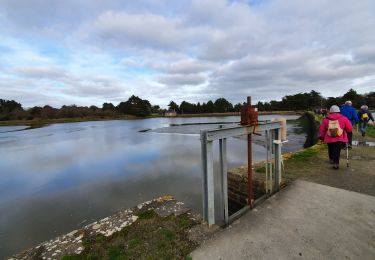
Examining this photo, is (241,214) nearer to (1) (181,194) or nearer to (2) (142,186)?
(1) (181,194)

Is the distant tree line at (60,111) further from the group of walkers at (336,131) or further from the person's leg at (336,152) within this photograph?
the person's leg at (336,152)

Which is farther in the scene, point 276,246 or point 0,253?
point 0,253

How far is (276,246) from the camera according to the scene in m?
2.57

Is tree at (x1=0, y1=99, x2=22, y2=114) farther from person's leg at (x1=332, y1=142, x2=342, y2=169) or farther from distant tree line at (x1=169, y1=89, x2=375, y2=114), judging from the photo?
person's leg at (x1=332, y1=142, x2=342, y2=169)

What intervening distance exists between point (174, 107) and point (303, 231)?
380 ft

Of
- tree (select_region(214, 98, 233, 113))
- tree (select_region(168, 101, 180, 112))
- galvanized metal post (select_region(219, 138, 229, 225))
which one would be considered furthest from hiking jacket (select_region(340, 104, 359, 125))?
tree (select_region(168, 101, 180, 112))

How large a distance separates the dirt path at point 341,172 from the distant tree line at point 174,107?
259 ft

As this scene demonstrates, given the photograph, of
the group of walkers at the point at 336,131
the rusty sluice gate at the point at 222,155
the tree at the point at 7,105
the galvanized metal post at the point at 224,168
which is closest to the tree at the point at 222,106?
the tree at the point at 7,105

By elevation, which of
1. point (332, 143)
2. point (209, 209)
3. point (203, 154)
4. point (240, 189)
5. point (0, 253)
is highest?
point (203, 154)

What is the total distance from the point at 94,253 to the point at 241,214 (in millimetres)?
2266

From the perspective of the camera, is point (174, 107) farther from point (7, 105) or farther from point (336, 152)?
point (336, 152)

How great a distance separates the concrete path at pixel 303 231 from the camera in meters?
2.46

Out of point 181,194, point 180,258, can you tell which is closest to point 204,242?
point 180,258

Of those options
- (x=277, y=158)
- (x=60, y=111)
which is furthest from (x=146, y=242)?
(x=60, y=111)
